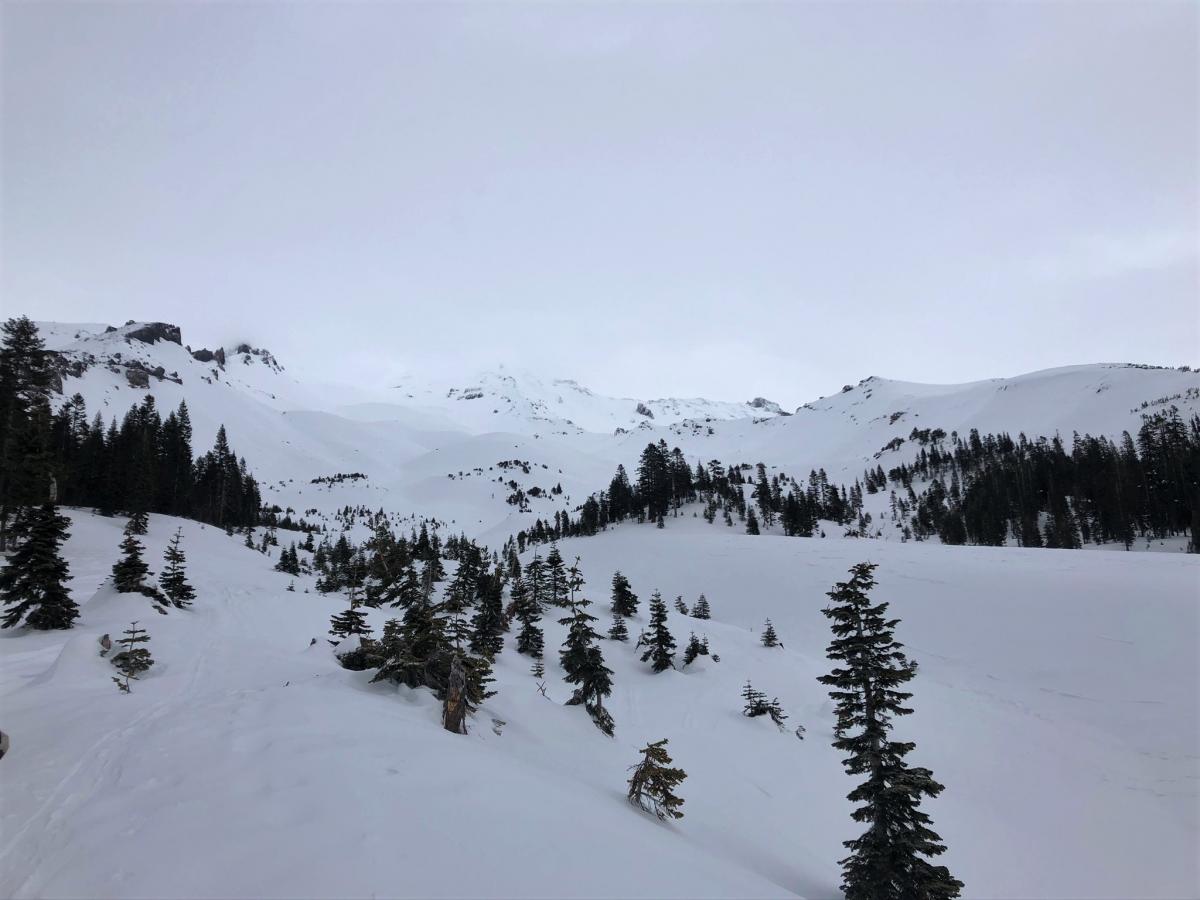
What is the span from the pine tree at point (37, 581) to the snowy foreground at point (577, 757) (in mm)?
1041

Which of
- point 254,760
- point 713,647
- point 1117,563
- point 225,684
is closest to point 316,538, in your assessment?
point 713,647

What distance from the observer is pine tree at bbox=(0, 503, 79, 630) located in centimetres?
2155

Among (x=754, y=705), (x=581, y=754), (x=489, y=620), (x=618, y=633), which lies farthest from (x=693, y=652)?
(x=581, y=754)

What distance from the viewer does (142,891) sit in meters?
5.27

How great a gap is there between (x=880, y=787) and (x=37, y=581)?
3240cm

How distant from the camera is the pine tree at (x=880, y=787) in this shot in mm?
11312

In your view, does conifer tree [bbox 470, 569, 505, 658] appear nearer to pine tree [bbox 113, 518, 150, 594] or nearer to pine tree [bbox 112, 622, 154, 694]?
pine tree [bbox 112, 622, 154, 694]

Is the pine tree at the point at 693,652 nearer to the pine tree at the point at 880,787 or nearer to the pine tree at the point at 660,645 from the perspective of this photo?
the pine tree at the point at 660,645

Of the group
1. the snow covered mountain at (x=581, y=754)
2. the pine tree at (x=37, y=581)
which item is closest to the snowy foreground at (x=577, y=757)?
the snow covered mountain at (x=581, y=754)

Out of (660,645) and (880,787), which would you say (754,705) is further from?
(880,787)

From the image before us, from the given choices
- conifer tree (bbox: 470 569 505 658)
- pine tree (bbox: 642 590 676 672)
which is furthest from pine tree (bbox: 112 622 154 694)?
pine tree (bbox: 642 590 676 672)

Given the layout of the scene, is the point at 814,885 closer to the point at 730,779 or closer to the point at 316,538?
the point at 730,779

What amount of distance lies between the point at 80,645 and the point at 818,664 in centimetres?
4312

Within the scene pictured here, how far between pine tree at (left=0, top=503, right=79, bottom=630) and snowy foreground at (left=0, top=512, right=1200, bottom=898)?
1041 mm
